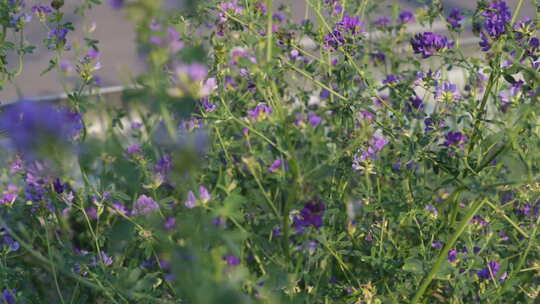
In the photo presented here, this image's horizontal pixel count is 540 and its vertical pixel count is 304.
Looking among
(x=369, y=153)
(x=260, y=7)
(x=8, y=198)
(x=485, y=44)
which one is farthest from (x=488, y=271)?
(x=8, y=198)

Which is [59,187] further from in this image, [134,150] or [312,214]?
[312,214]

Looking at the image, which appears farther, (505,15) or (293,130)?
(505,15)

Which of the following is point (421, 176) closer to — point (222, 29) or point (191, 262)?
point (222, 29)

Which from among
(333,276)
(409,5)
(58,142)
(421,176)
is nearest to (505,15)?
(421,176)

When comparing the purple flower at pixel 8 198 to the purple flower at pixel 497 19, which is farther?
the purple flower at pixel 8 198

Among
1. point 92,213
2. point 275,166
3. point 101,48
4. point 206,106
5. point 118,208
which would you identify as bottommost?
point 101,48

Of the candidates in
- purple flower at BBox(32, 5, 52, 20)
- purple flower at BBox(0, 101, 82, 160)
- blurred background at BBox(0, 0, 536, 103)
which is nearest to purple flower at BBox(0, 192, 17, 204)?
purple flower at BBox(32, 5, 52, 20)

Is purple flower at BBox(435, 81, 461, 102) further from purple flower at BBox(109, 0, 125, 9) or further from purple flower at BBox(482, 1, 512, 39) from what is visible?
purple flower at BBox(109, 0, 125, 9)

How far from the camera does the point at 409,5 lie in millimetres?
5887

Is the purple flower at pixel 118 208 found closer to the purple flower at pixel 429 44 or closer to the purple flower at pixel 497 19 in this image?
the purple flower at pixel 429 44

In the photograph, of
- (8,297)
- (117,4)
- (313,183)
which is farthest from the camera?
(8,297)

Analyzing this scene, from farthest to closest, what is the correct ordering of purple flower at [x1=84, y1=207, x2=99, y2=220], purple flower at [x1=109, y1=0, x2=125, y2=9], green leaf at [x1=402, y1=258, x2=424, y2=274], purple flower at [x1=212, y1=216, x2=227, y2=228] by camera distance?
purple flower at [x1=84, y1=207, x2=99, y2=220] < green leaf at [x1=402, y1=258, x2=424, y2=274] < purple flower at [x1=212, y1=216, x2=227, y2=228] < purple flower at [x1=109, y1=0, x2=125, y2=9]

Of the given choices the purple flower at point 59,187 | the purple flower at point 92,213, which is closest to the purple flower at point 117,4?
the purple flower at point 59,187

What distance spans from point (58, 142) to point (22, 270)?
1.31 meters
